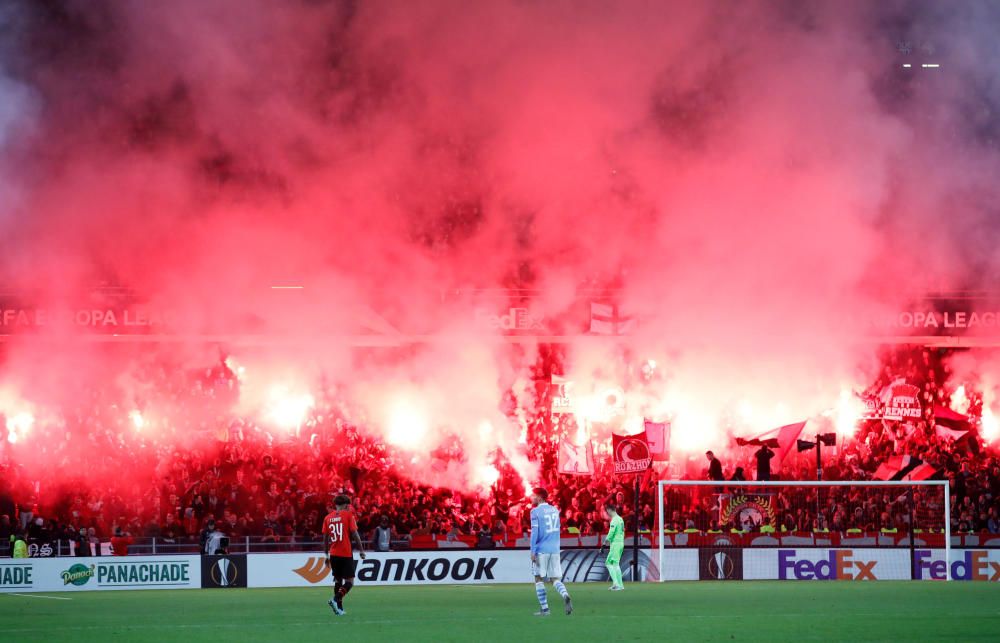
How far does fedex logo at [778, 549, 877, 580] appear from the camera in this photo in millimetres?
21719

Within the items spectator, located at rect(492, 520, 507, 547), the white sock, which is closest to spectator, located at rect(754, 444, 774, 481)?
spectator, located at rect(492, 520, 507, 547)

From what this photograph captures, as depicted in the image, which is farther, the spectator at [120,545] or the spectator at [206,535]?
the spectator at [206,535]

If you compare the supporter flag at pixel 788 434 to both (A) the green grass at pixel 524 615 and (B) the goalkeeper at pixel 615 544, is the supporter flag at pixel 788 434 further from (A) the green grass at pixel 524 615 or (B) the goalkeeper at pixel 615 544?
(B) the goalkeeper at pixel 615 544

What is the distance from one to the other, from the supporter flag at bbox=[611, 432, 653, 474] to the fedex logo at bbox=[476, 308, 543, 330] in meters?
4.63

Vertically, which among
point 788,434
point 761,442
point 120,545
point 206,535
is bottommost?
point 120,545

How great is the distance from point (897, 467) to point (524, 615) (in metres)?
14.9

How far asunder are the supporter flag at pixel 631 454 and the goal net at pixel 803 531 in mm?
899

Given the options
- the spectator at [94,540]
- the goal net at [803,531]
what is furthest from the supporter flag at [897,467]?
the spectator at [94,540]

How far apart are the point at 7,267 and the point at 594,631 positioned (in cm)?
1921

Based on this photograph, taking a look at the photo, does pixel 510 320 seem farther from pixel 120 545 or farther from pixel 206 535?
pixel 120 545

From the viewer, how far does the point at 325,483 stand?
87.4 feet

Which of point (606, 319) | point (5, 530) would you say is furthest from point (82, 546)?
point (606, 319)

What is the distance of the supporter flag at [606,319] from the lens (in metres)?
28.4

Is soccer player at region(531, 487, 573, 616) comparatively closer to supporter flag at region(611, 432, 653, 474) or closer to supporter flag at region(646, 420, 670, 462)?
supporter flag at region(611, 432, 653, 474)
